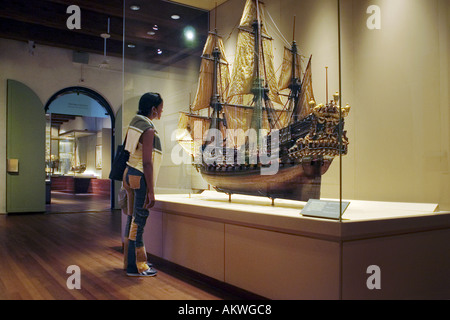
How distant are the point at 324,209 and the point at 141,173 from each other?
156cm

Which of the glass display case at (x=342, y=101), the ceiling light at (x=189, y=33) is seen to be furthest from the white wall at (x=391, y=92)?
the ceiling light at (x=189, y=33)

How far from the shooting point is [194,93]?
16.3ft

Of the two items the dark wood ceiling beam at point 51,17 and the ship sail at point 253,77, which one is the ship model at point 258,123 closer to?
the ship sail at point 253,77

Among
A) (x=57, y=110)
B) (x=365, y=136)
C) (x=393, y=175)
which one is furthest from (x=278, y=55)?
(x=57, y=110)

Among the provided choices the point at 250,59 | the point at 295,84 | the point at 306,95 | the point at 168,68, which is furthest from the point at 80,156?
the point at 306,95

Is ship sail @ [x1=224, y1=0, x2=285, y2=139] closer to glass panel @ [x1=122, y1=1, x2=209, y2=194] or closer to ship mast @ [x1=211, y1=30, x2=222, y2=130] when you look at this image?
ship mast @ [x1=211, y1=30, x2=222, y2=130]

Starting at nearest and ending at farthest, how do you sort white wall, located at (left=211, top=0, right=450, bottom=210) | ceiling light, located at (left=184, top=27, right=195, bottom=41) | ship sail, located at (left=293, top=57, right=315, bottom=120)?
white wall, located at (left=211, top=0, right=450, bottom=210), ship sail, located at (left=293, top=57, right=315, bottom=120), ceiling light, located at (left=184, top=27, right=195, bottom=41)

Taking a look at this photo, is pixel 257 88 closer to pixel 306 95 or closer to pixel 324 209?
pixel 306 95

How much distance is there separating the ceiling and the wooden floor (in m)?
2.43

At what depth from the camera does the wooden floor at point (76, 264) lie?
2.93 meters

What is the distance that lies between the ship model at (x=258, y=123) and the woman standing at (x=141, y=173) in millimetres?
951

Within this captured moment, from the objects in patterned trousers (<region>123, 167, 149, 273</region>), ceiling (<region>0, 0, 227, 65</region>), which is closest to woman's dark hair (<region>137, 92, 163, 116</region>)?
patterned trousers (<region>123, 167, 149, 273</region>)

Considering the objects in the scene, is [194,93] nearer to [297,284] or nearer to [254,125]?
[254,125]

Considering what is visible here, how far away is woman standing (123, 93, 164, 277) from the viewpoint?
3.21 meters
